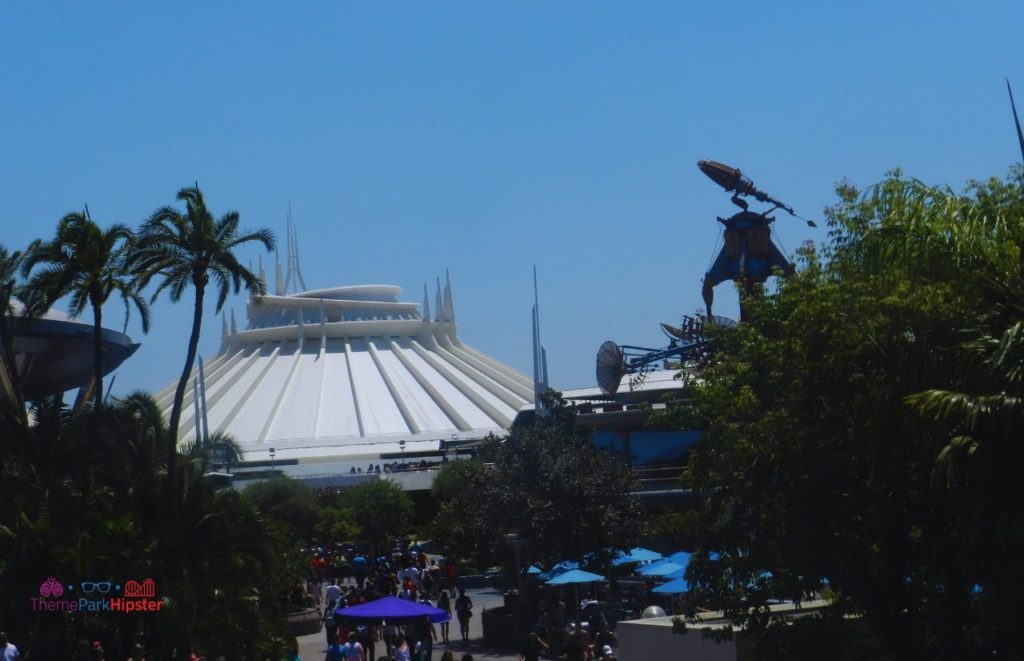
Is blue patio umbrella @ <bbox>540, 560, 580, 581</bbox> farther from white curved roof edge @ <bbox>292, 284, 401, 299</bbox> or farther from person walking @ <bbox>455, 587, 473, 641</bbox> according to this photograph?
white curved roof edge @ <bbox>292, 284, 401, 299</bbox>

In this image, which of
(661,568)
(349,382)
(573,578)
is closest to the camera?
(573,578)

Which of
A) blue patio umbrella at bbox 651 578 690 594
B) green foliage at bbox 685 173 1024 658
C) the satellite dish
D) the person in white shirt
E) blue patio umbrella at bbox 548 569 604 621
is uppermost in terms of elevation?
the satellite dish

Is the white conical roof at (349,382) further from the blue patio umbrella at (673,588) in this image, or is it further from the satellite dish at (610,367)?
the blue patio umbrella at (673,588)

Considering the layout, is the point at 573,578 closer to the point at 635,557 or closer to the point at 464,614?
the point at 464,614

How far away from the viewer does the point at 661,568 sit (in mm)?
25781

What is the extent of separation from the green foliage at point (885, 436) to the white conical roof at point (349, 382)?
59445 mm

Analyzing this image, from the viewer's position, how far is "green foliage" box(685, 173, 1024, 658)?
9.73 meters

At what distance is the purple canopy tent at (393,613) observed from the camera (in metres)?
20.0

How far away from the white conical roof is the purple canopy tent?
51511mm

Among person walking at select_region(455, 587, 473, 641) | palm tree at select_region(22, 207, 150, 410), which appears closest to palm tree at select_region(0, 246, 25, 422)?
palm tree at select_region(22, 207, 150, 410)

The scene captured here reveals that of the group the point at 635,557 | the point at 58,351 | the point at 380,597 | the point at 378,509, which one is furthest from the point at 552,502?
the point at 378,509

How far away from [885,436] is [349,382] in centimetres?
7703

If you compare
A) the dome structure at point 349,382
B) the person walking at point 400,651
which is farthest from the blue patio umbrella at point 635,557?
the dome structure at point 349,382

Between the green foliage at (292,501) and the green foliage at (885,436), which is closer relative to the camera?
the green foliage at (885,436)
